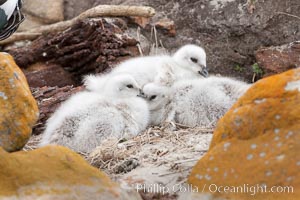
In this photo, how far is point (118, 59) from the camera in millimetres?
6738

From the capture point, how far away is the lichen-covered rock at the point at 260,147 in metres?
3.34

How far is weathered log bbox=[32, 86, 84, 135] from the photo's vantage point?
584cm

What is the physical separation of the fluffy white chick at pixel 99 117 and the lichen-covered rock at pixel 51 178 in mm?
1370

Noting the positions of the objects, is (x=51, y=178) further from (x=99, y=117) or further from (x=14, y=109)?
(x=99, y=117)

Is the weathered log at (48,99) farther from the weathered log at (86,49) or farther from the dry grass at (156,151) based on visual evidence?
the weathered log at (86,49)

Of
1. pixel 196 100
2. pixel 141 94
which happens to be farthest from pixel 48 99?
pixel 196 100

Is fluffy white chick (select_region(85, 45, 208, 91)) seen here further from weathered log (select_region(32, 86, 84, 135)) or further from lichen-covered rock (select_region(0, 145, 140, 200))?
lichen-covered rock (select_region(0, 145, 140, 200))

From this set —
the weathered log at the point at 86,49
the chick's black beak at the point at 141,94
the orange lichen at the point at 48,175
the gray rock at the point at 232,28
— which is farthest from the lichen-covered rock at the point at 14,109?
the gray rock at the point at 232,28

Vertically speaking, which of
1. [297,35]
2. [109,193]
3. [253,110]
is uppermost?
[253,110]

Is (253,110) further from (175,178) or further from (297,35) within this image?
(297,35)

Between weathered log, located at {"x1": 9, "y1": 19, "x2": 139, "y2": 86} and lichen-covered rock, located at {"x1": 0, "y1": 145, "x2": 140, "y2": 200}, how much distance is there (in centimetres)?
314

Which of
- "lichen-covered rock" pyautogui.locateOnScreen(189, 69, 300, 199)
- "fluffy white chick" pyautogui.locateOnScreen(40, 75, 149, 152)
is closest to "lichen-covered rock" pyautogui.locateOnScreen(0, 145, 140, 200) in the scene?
"lichen-covered rock" pyautogui.locateOnScreen(189, 69, 300, 199)

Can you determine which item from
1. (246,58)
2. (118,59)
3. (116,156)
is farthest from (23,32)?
(116,156)

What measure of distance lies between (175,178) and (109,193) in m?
0.59
